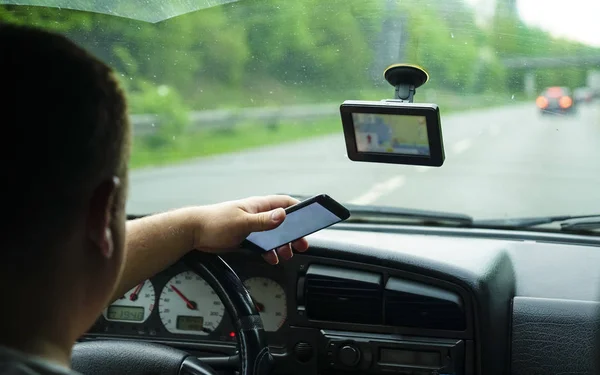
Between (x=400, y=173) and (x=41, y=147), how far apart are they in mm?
4267

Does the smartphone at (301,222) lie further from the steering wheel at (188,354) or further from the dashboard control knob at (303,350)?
the dashboard control knob at (303,350)

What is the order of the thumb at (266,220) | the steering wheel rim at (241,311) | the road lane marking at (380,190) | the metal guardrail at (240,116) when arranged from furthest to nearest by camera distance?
the road lane marking at (380,190) < the metal guardrail at (240,116) < the steering wheel rim at (241,311) < the thumb at (266,220)

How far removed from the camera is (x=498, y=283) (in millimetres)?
3861

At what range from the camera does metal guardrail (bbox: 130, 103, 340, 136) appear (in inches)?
184

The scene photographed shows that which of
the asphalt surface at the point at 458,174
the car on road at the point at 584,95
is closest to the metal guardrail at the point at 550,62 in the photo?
the car on road at the point at 584,95

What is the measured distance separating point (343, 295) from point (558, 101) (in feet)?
4.68

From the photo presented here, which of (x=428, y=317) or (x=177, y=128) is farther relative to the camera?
(x=177, y=128)

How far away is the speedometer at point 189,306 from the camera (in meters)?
3.98

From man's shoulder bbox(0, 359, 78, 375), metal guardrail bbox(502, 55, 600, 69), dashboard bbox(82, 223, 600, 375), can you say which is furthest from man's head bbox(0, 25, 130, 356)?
metal guardrail bbox(502, 55, 600, 69)

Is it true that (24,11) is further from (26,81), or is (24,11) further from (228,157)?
(228,157)

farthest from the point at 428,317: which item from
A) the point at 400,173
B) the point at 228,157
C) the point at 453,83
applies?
the point at 228,157

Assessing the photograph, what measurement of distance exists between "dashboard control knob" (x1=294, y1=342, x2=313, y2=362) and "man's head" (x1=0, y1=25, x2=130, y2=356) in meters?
2.23

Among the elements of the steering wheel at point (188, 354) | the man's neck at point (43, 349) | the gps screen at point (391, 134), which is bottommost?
the man's neck at point (43, 349)

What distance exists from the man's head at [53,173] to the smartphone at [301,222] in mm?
1329
